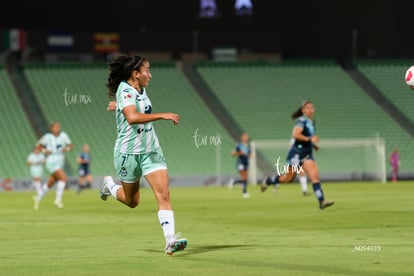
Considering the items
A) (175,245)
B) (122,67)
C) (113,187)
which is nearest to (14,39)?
(113,187)

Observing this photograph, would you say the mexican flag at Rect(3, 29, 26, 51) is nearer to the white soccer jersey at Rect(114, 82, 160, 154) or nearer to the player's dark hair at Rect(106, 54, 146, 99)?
the player's dark hair at Rect(106, 54, 146, 99)

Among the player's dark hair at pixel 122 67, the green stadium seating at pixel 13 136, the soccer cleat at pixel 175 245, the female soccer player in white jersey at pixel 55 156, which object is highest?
the player's dark hair at pixel 122 67

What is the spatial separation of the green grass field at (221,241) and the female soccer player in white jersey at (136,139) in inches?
32.9

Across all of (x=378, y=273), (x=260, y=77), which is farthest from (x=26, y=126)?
(x=378, y=273)

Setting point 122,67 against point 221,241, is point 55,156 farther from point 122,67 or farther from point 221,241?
point 122,67

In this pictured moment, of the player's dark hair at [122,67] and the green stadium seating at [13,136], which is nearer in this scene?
the player's dark hair at [122,67]

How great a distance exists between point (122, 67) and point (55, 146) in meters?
14.8

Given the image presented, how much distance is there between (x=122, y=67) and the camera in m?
13.0

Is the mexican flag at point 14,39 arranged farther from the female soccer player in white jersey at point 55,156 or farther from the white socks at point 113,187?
the white socks at point 113,187

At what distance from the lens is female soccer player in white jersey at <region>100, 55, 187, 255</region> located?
12.5m

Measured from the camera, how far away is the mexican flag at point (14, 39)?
4731 centimetres

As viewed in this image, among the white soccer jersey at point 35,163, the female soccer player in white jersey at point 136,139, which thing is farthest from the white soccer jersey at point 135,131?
the white soccer jersey at point 35,163

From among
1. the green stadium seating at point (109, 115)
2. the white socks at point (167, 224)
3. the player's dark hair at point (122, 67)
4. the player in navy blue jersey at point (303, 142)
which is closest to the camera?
the white socks at point (167, 224)

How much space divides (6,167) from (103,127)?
19.9ft
